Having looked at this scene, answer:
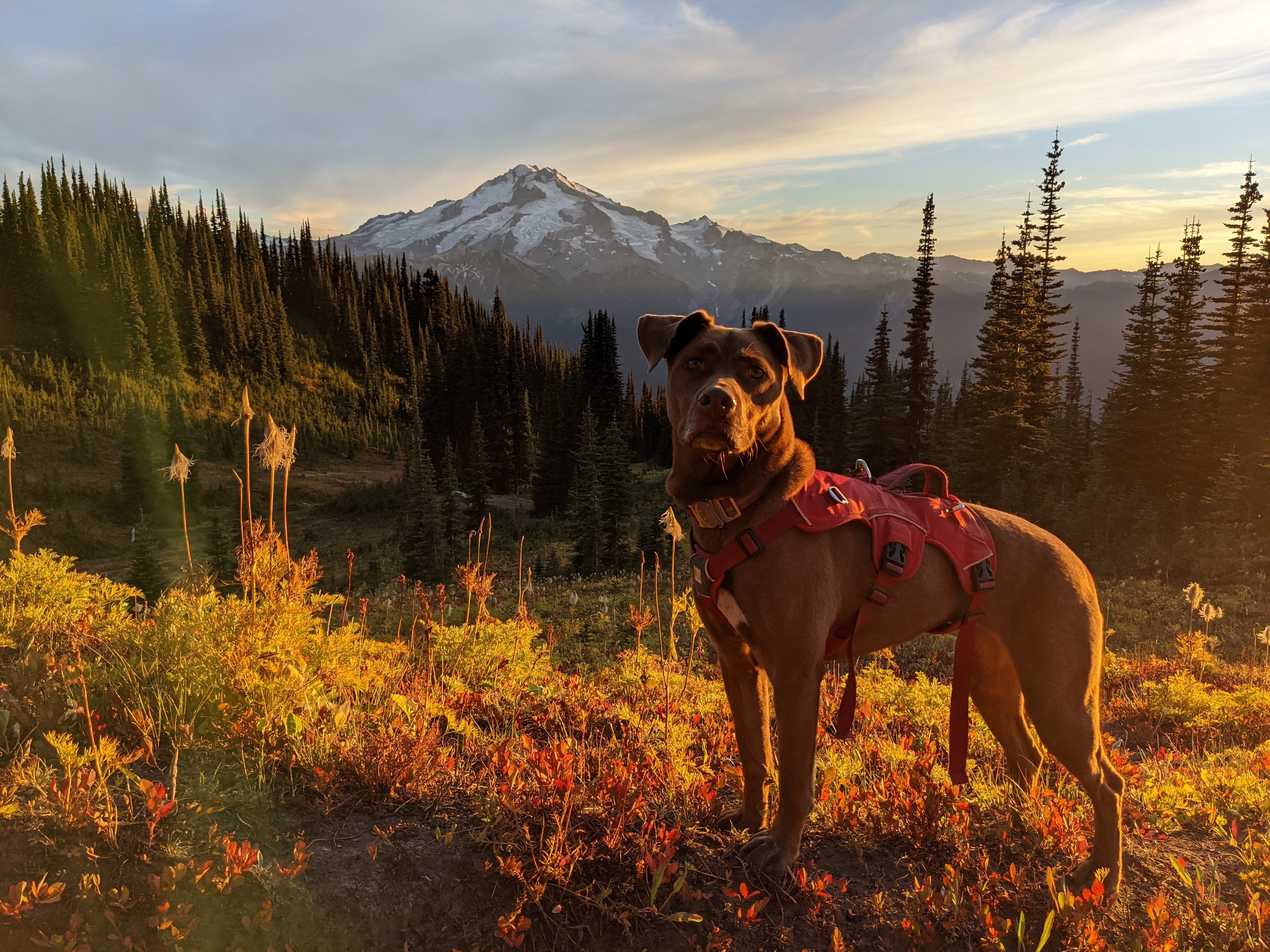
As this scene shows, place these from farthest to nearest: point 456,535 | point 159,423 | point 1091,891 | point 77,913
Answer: point 159,423, point 456,535, point 1091,891, point 77,913

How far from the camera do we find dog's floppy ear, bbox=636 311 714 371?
10.4 ft

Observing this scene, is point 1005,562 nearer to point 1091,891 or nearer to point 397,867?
point 1091,891

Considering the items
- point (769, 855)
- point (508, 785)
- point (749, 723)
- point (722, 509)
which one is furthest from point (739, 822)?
point (722, 509)

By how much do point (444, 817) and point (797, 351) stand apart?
2942 millimetres

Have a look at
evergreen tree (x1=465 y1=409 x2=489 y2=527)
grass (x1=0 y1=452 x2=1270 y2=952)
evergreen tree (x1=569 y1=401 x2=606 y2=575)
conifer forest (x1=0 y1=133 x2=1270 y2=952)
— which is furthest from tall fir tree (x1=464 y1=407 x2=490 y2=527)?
grass (x1=0 y1=452 x2=1270 y2=952)

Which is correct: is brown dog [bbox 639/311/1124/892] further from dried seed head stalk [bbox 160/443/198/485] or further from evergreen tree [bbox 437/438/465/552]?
evergreen tree [bbox 437/438/465/552]

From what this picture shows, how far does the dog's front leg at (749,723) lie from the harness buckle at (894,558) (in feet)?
2.51

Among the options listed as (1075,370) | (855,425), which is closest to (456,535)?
(855,425)

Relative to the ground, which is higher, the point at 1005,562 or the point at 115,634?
the point at 1005,562

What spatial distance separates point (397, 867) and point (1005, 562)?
320cm

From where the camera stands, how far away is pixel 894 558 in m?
3.02

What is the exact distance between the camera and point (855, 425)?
51031 millimetres

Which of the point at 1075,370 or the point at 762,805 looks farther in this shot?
the point at 1075,370

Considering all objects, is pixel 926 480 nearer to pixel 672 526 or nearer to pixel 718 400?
pixel 718 400
